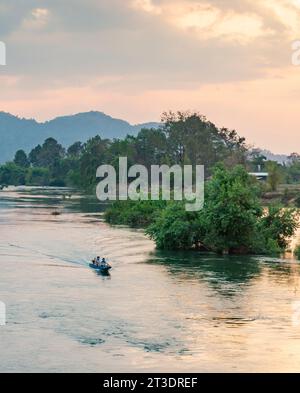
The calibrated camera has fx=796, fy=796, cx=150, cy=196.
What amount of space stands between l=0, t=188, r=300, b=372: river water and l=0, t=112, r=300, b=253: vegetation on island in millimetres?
2126

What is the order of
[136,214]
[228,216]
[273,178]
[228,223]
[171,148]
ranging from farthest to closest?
[171,148] < [273,178] < [136,214] < [228,216] < [228,223]

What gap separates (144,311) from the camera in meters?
33.2

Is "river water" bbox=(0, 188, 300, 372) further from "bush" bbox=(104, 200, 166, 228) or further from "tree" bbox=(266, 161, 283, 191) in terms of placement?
"tree" bbox=(266, 161, 283, 191)

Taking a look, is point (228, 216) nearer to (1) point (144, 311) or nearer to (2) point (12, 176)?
(1) point (144, 311)

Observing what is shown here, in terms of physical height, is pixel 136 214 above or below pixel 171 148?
below

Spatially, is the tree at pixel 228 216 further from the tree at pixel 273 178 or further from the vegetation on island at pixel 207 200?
the tree at pixel 273 178

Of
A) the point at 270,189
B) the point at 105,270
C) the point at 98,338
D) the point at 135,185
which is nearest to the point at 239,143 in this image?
the point at 135,185

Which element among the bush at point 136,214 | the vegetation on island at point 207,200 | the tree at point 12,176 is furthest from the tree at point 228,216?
the tree at point 12,176

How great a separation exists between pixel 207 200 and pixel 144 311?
61.1ft

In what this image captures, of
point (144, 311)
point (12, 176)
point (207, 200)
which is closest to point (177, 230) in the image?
point (207, 200)

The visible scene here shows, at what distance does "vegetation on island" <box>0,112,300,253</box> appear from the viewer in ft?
164

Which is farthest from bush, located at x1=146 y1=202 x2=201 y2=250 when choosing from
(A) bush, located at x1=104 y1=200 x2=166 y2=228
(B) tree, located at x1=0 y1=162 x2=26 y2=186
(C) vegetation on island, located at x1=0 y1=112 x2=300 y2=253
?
(B) tree, located at x1=0 y1=162 x2=26 y2=186

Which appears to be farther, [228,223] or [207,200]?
[207,200]

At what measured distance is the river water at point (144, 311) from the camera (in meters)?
26.5
